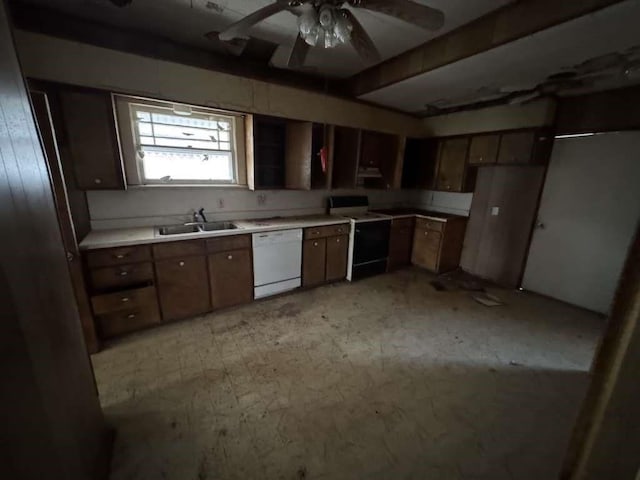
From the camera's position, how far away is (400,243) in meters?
4.27

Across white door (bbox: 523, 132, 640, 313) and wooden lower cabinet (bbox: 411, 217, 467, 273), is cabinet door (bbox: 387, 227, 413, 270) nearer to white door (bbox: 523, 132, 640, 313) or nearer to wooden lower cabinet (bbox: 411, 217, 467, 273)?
wooden lower cabinet (bbox: 411, 217, 467, 273)

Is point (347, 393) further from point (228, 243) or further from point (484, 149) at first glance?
point (484, 149)

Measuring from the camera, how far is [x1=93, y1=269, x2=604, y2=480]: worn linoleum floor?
1.50 m

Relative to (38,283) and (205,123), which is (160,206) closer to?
(205,123)

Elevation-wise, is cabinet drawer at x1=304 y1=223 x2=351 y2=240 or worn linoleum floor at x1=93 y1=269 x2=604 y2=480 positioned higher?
cabinet drawer at x1=304 y1=223 x2=351 y2=240

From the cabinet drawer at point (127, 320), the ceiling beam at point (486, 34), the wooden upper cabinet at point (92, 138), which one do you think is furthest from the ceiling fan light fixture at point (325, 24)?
the cabinet drawer at point (127, 320)

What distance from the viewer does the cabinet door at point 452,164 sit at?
4043 millimetres

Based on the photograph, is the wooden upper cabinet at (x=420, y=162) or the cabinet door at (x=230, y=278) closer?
the cabinet door at (x=230, y=278)

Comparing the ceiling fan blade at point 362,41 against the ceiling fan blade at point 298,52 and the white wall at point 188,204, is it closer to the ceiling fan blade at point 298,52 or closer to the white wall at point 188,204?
the ceiling fan blade at point 298,52

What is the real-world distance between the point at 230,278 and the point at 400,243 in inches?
106

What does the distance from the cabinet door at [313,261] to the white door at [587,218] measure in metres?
2.84

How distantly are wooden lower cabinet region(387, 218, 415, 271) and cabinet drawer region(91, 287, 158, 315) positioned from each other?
3164mm

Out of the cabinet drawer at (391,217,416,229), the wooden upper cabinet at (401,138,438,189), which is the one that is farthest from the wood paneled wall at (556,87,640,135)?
the cabinet drawer at (391,217,416,229)

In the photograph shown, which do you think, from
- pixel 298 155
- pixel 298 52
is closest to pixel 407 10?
pixel 298 52
